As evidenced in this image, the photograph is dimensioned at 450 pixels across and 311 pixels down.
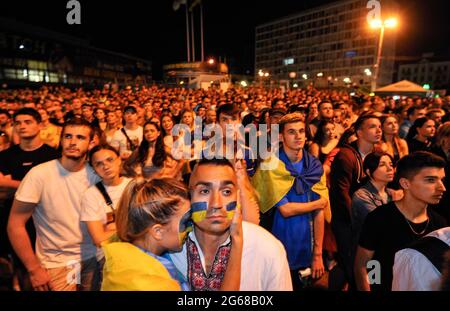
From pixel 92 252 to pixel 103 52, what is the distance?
76.0m

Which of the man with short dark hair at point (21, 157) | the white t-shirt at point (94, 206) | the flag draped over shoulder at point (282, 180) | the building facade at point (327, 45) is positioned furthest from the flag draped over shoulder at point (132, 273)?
the building facade at point (327, 45)

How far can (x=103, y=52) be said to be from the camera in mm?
72062

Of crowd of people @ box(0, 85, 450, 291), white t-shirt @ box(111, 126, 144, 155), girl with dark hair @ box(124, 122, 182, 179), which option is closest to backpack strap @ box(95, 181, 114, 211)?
crowd of people @ box(0, 85, 450, 291)

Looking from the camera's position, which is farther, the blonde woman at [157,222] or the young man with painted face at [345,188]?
the young man with painted face at [345,188]

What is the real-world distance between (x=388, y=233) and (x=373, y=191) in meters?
0.82

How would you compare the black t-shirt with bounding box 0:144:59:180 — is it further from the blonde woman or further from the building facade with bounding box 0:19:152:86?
the building facade with bounding box 0:19:152:86

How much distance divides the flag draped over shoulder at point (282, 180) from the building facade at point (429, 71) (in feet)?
370

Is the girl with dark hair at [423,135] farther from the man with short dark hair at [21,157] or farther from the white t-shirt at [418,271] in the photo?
the man with short dark hair at [21,157]

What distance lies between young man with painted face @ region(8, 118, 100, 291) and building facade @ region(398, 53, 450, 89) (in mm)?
114362

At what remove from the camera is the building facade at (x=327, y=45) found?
96062 mm

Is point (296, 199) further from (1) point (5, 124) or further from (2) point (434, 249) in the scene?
(1) point (5, 124)

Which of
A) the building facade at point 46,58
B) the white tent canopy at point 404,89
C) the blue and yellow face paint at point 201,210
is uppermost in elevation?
the building facade at point 46,58
